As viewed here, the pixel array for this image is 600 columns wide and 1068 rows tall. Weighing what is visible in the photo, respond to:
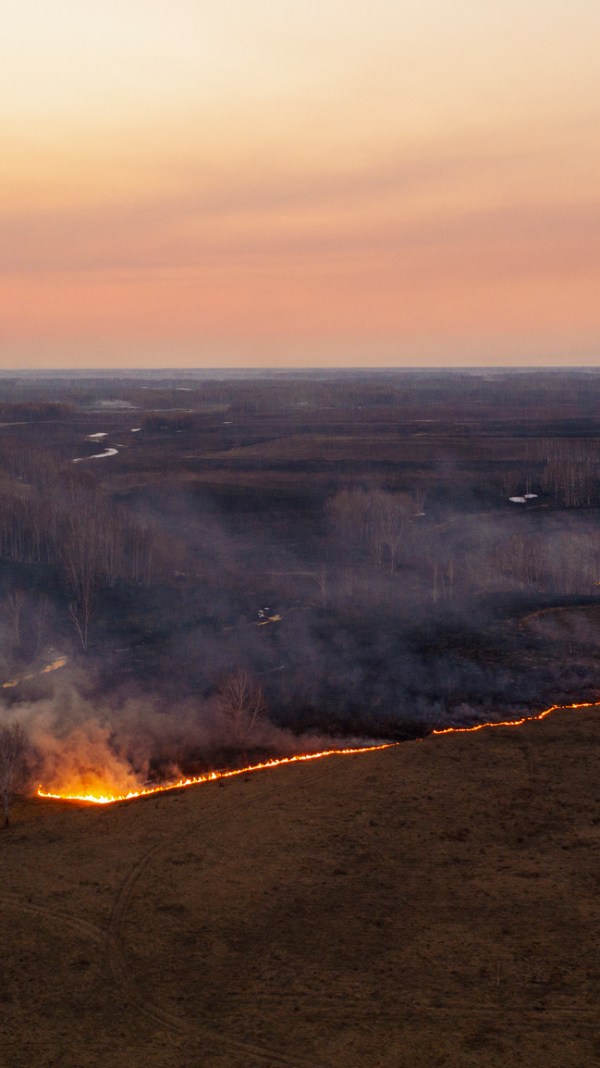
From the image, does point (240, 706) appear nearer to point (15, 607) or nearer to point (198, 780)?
point (198, 780)

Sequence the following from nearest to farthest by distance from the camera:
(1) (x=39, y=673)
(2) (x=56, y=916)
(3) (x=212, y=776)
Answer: (2) (x=56, y=916) < (3) (x=212, y=776) < (1) (x=39, y=673)

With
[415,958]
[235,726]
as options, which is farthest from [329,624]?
[415,958]

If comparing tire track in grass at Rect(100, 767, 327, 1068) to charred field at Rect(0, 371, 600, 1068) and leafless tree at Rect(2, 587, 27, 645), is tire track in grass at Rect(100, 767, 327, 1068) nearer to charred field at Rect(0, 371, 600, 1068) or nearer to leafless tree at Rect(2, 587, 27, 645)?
charred field at Rect(0, 371, 600, 1068)

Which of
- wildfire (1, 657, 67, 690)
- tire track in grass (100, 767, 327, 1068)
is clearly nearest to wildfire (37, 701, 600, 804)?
tire track in grass (100, 767, 327, 1068)

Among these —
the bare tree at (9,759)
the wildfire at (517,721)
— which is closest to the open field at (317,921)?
the bare tree at (9,759)

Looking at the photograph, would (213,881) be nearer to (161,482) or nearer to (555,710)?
(555,710)

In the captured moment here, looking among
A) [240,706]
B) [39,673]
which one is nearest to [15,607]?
[39,673]

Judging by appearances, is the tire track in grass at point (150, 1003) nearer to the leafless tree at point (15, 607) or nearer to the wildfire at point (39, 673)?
the wildfire at point (39, 673)

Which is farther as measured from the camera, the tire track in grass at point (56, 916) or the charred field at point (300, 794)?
the tire track in grass at point (56, 916)
